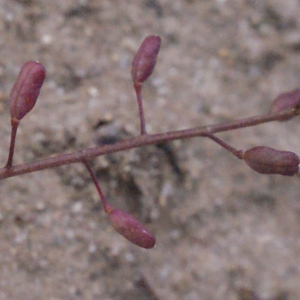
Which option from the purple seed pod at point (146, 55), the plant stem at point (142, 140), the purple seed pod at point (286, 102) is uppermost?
the purple seed pod at point (146, 55)

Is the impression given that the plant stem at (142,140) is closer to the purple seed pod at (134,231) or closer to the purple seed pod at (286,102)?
the purple seed pod at (286,102)

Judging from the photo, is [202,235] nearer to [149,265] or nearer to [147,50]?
[149,265]

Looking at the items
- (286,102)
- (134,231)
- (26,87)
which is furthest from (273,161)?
(26,87)

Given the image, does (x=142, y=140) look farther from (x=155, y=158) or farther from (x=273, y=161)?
(x=155, y=158)

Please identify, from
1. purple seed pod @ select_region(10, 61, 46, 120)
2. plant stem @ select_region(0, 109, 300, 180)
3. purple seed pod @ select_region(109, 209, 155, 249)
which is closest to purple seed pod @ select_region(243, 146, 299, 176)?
plant stem @ select_region(0, 109, 300, 180)

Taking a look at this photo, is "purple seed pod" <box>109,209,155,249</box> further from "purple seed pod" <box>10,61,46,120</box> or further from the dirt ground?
the dirt ground

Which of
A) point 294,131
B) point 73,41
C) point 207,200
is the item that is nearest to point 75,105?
point 73,41

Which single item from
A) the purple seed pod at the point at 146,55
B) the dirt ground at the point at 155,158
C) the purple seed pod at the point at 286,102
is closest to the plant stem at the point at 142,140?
the purple seed pod at the point at 286,102
